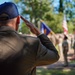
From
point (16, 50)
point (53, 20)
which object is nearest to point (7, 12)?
point (16, 50)

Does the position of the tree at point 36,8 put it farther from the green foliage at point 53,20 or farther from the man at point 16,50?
the man at point 16,50

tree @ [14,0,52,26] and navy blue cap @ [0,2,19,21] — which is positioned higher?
navy blue cap @ [0,2,19,21]

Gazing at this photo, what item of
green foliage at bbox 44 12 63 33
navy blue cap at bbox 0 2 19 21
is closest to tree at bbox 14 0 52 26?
green foliage at bbox 44 12 63 33

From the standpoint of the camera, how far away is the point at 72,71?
558 inches

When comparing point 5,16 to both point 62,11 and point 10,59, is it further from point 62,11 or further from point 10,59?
point 62,11

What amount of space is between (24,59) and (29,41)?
0.44 feet

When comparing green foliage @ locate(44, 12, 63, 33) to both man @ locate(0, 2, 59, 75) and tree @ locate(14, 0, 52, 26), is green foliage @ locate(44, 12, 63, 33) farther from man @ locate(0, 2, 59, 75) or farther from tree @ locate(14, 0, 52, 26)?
man @ locate(0, 2, 59, 75)

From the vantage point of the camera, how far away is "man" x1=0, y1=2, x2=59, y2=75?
1.80m

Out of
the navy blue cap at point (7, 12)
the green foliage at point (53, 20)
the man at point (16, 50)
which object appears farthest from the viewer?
the green foliage at point (53, 20)

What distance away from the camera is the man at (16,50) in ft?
5.91

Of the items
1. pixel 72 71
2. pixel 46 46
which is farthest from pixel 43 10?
pixel 46 46

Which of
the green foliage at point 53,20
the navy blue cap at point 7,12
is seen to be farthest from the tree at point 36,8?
the navy blue cap at point 7,12

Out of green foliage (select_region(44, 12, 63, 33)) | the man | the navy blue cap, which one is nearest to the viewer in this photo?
the man

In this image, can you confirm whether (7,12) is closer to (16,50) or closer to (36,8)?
(16,50)
